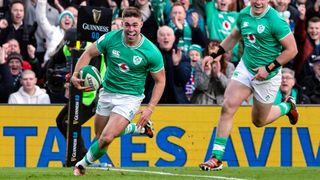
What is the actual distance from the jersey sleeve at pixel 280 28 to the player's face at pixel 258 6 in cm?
21

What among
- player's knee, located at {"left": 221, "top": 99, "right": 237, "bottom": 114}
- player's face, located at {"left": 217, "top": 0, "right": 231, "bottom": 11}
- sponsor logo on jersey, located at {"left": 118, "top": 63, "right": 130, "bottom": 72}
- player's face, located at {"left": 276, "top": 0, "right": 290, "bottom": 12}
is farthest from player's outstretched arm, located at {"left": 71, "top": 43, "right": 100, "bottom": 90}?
player's face, located at {"left": 276, "top": 0, "right": 290, "bottom": 12}

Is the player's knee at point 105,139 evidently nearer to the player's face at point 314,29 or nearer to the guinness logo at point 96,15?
the guinness logo at point 96,15

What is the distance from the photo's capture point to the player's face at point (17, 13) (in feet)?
63.0

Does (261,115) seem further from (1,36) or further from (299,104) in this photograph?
(1,36)

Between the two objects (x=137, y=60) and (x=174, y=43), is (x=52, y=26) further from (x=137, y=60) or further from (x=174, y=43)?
(x=137, y=60)

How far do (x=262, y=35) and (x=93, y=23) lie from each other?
8.87ft

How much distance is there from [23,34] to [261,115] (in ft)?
19.3

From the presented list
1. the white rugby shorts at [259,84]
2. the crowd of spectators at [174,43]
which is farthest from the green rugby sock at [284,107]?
the crowd of spectators at [174,43]

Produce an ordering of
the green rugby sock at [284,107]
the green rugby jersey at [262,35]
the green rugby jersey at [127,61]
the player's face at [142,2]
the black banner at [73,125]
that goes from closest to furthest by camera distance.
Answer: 1. the green rugby jersey at [127,61]
2. the green rugby jersey at [262,35]
3. the green rugby sock at [284,107]
4. the black banner at [73,125]
5. the player's face at [142,2]

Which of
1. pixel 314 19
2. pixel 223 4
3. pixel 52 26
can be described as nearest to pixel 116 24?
pixel 52 26

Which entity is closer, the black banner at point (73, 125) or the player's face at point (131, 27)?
the player's face at point (131, 27)

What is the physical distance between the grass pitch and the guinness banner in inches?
78.6

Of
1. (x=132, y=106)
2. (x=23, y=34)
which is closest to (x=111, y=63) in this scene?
(x=132, y=106)

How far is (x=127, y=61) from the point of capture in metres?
13.8
